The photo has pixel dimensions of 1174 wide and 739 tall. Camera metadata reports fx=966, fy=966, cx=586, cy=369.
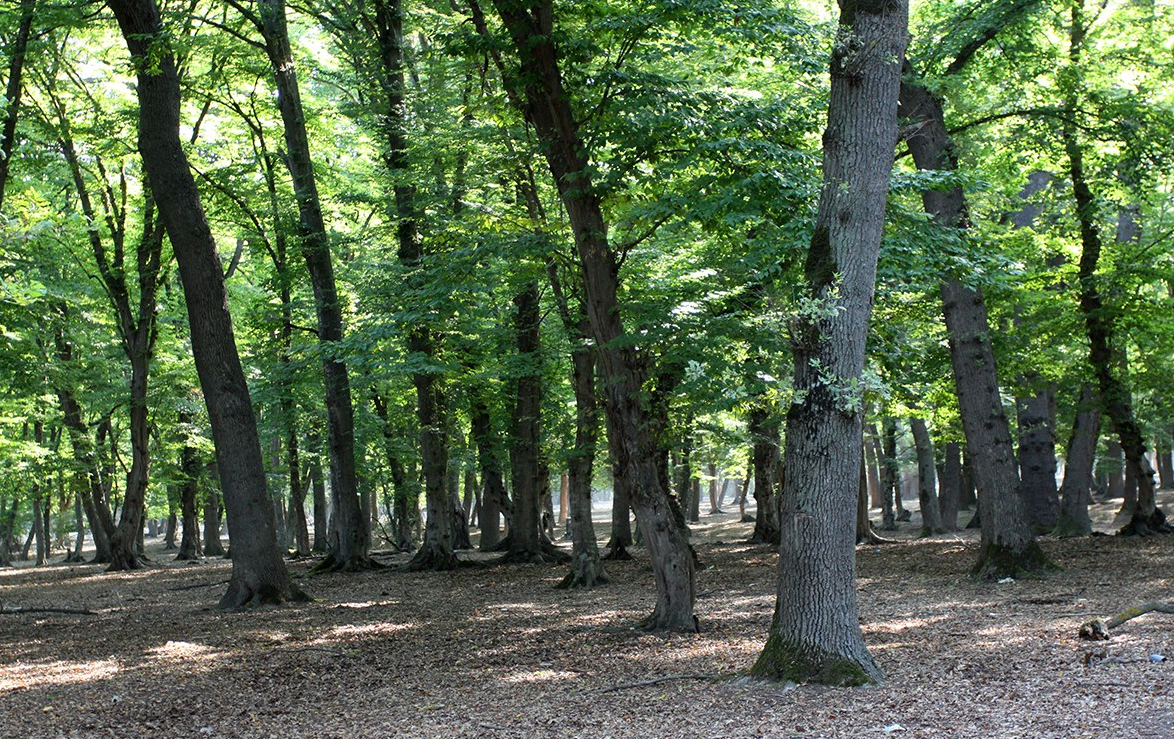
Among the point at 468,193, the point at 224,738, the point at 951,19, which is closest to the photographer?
the point at 224,738

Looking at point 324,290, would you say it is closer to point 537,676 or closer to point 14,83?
point 14,83

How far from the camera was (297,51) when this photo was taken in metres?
20.4

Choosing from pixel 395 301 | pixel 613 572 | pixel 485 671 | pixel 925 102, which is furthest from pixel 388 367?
pixel 925 102

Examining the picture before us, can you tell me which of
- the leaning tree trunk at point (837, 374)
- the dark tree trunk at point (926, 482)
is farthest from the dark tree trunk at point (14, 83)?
the dark tree trunk at point (926, 482)

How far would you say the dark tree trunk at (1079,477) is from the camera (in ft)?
61.6

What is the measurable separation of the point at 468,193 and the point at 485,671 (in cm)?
884

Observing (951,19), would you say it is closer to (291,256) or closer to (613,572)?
(613,572)

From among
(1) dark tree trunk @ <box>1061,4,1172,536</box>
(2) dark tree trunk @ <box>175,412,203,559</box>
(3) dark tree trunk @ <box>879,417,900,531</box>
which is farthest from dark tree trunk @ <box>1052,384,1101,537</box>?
(2) dark tree trunk @ <box>175,412,203,559</box>

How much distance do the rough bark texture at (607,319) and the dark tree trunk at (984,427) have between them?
520 cm

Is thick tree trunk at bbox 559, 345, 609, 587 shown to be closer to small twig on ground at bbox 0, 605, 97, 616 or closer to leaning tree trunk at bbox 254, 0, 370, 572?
leaning tree trunk at bbox 254, 0, 370, 572

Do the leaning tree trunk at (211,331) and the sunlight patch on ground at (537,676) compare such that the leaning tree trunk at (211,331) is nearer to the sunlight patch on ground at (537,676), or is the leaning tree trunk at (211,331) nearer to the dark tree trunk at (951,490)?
the sunlight patch on ground at (537,676)

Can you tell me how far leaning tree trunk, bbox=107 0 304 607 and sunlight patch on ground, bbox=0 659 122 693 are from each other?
3178 mm

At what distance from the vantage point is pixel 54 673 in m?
8.70

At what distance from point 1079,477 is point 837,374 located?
1539 cm
